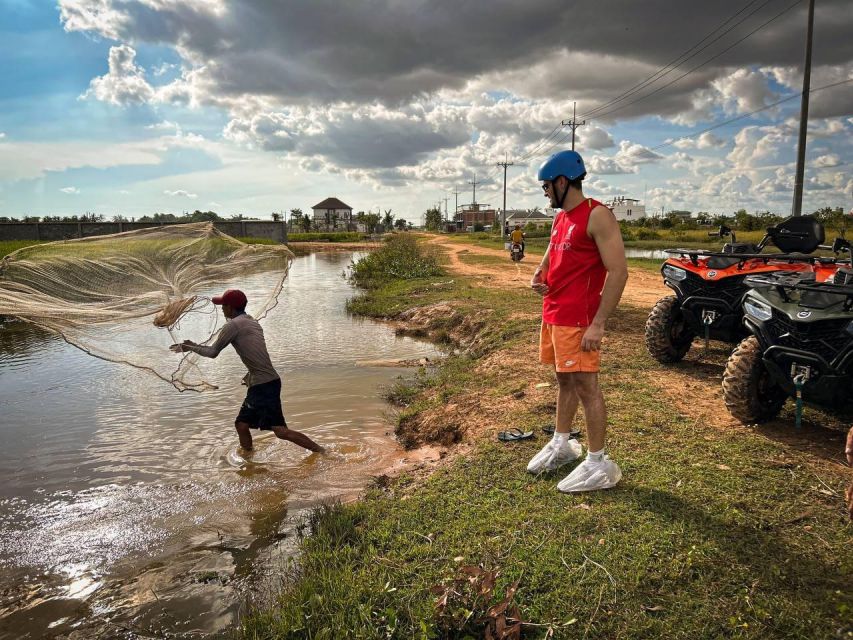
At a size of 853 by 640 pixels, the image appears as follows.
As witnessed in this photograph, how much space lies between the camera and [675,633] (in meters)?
2.62

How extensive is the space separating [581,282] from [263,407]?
3655mm

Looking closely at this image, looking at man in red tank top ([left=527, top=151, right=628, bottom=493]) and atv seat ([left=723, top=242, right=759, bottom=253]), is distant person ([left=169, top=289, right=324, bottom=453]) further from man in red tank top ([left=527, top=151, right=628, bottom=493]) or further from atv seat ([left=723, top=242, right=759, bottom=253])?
atv seat ([left=723, top=242, right=759, bottom=253])

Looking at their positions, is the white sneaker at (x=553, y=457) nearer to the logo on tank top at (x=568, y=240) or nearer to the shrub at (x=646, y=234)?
the logo on tank top at (x=568, y=240)

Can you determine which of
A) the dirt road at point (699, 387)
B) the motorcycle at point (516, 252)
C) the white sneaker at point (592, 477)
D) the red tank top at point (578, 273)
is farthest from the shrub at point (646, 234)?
the red tank top at point (578, 273)

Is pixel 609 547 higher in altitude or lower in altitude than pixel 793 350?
lower

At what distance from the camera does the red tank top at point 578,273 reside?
362cm

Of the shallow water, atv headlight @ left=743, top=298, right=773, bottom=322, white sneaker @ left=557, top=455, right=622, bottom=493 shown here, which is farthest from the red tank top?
the shallow water

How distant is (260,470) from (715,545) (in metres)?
4.44

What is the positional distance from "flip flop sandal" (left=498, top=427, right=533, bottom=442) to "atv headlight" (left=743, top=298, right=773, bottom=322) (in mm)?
2228

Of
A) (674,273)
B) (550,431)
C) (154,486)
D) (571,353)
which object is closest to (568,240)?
(571,353)

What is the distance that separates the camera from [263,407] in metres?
5.73

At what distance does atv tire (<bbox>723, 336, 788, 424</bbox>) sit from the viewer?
482 centimetres

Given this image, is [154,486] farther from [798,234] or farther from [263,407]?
[798,234]

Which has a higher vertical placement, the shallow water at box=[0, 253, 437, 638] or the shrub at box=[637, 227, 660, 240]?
the shrub at box=[637, 227, 660, 240]
